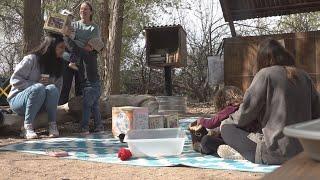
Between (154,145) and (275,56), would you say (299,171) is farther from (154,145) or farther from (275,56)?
(154,145)

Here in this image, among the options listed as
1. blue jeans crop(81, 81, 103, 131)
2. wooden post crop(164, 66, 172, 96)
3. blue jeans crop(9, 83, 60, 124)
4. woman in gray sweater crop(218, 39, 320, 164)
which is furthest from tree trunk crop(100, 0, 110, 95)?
woman in gray sweater crop(218, 39, 320, 164)

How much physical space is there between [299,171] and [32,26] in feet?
21.9

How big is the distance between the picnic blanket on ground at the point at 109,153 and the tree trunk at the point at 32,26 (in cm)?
218

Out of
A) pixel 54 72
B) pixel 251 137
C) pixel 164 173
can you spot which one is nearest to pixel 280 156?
pixel 251 137

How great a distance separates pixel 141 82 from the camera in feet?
42.9

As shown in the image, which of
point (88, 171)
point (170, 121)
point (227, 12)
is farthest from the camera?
point (227, 12)

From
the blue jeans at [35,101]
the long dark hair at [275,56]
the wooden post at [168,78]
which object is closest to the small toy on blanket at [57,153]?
the blue jeans at [35,101]

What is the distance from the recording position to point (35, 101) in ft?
17.0

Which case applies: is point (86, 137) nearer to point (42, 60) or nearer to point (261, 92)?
point (42, 60)

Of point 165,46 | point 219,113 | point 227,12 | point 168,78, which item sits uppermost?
point 227,12

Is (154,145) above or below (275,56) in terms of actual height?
below

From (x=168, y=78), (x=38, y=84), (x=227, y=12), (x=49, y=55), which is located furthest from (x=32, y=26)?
(x=227, y=12)

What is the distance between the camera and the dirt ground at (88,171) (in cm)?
324

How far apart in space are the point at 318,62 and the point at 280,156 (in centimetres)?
432
